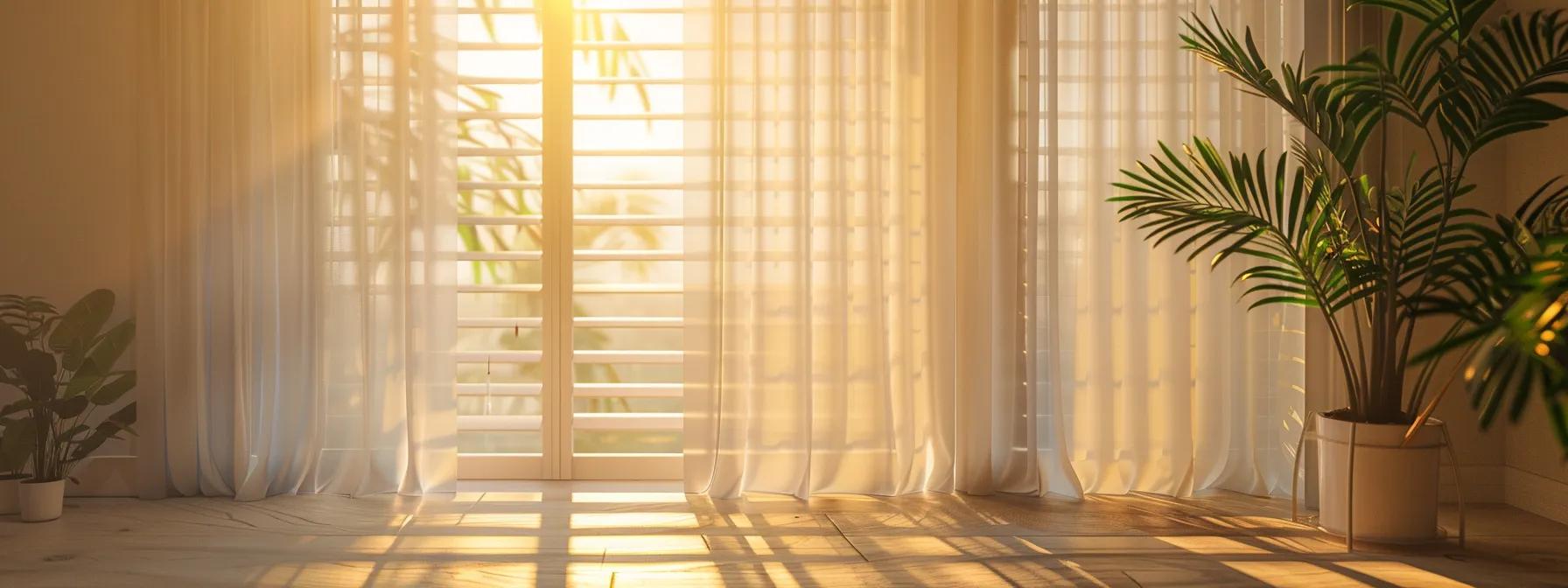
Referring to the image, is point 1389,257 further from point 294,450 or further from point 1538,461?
point 294,450

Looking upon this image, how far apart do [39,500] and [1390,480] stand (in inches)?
152

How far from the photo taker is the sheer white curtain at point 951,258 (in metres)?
3.70

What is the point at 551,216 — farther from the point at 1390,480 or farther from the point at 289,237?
the point at 1390,480

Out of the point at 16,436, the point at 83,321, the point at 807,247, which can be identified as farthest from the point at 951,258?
the point at 16,436

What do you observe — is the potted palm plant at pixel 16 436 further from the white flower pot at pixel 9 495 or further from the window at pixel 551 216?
the window at pixel 551 216

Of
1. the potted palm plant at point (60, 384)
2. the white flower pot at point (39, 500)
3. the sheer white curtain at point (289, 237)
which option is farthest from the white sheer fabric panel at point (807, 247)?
the white flower pot at point (39, 500)

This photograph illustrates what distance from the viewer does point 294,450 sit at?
3752 mm

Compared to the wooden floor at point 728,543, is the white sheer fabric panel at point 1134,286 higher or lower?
higher

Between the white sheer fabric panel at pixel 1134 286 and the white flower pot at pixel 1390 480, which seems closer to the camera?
the white flower pot at pixel 1390 480

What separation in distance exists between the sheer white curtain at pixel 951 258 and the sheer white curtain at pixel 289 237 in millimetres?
866

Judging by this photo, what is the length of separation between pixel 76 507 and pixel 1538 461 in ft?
15.0

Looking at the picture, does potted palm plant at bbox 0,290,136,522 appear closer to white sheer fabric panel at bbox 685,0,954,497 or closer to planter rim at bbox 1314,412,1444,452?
white sheer fabric panel at bbox 685,0,954,497

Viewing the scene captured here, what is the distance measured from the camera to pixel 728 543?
323cm

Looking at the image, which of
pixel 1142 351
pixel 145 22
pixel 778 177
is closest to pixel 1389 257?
pixel 1142 351
